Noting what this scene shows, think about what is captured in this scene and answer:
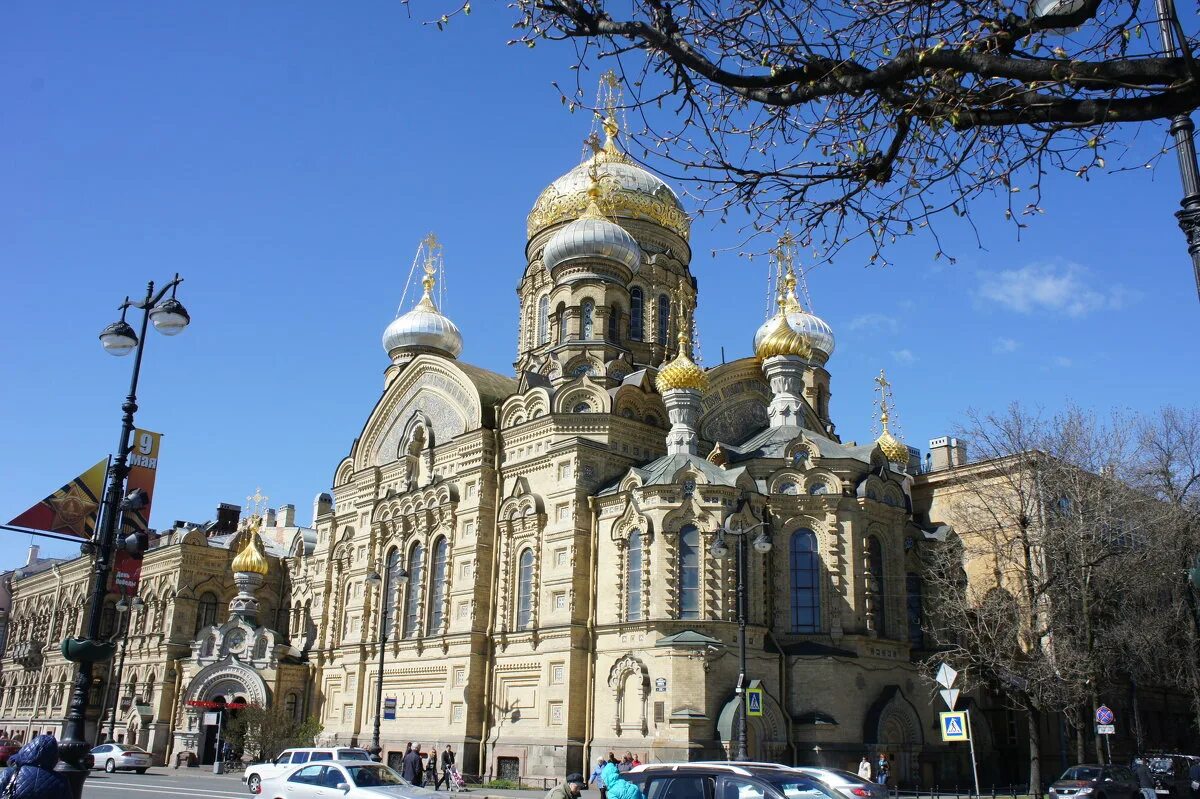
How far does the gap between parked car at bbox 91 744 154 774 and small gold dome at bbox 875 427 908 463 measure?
1099 inches

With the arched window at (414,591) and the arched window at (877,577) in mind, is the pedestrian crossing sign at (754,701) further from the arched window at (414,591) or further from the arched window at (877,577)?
the arched window at (414,591)

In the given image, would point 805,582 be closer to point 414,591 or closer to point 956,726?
point 956,726

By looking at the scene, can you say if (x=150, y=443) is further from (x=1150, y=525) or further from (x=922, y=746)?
(x=1150, y=525)

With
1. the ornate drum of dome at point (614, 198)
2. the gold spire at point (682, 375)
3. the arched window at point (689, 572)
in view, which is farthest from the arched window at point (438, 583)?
the ornate drum of dome at point (614, 198)

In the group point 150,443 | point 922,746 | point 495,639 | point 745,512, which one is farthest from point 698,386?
point 150,443

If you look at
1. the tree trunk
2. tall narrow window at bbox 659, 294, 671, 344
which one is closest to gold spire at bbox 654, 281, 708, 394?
tall narrow window at bbox 659, 294, 671, 344

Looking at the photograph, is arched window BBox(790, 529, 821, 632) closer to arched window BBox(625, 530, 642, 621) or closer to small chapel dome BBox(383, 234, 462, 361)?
arched window BBox(625, 530, 642, 621)

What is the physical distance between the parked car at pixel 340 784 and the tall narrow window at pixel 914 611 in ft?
63.7

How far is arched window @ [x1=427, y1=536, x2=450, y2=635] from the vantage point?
32.8 metres

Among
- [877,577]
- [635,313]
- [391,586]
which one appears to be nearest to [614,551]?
[877,577]

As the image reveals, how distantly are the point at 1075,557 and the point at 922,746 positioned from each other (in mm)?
6611

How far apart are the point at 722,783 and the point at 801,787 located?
99 centimetres

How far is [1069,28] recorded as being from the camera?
23.1ft

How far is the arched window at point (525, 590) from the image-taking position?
30281 millimetres
